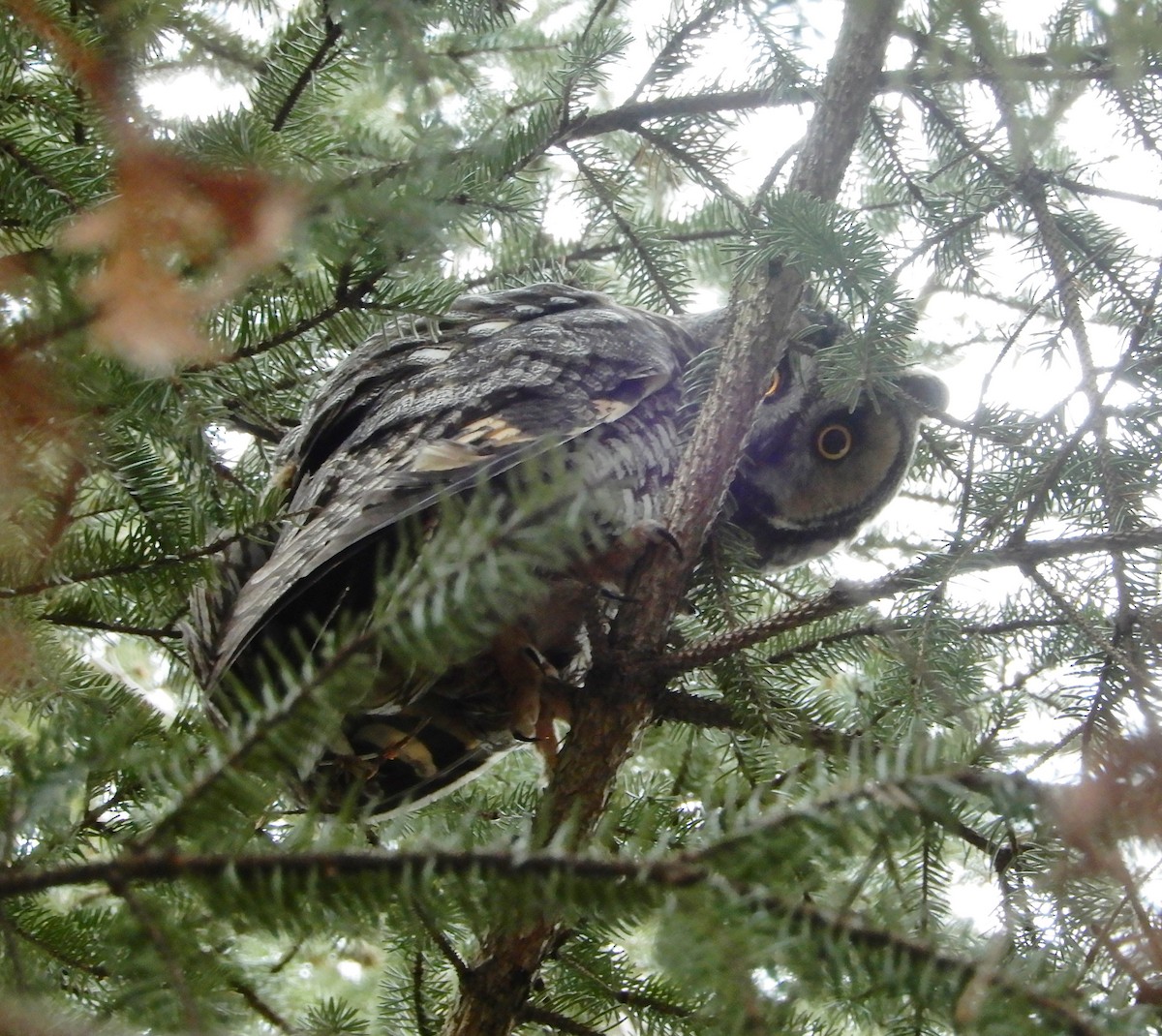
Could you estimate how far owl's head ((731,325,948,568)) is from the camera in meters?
2.55

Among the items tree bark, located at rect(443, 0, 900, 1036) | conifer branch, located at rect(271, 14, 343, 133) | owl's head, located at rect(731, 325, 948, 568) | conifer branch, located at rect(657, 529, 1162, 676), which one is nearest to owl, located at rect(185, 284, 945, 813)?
owl's head, located at rect(731, 325, 948, 568)

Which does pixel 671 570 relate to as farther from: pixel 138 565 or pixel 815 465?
pixel 815 465

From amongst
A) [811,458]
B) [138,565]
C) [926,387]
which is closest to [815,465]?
[811,458]

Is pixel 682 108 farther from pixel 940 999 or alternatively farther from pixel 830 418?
pixel 940 999

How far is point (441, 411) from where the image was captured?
1.98 m

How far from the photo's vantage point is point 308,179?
133cm

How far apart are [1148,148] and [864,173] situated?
1.03 metres

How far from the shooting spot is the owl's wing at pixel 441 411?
5.09 ft

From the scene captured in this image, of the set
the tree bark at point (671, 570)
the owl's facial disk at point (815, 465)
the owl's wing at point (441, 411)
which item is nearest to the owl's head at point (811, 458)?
the owl's facial disk at point (815, 465)

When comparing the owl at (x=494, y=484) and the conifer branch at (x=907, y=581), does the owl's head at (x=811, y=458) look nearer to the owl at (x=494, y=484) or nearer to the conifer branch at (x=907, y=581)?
the owl at (x=494, y=484)

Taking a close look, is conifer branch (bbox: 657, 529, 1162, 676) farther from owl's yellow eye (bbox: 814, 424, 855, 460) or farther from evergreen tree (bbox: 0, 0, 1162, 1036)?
owl's yellow eye (bbox: 814, 424, 855, 460)

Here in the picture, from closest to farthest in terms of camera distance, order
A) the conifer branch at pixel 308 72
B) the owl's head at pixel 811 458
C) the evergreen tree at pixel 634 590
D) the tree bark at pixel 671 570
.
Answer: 1. the evergreen tree at pixel 634 590
2. the tree bark at pixel 671 570
3. the conifer branch at pixel 308 72
4. the owl's head at pixel 811 458

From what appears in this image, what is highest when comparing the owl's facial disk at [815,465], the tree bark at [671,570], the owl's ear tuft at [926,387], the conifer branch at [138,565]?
the owl's ear tuft at [926,387]

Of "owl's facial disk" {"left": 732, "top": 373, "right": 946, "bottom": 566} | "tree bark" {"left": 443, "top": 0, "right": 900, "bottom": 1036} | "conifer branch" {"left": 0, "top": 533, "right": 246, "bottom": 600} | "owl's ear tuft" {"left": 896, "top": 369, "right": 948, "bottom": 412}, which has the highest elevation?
"owl's ear tuft" {"left": 896, "top": 369, "right": 948, "bottom": 412}
